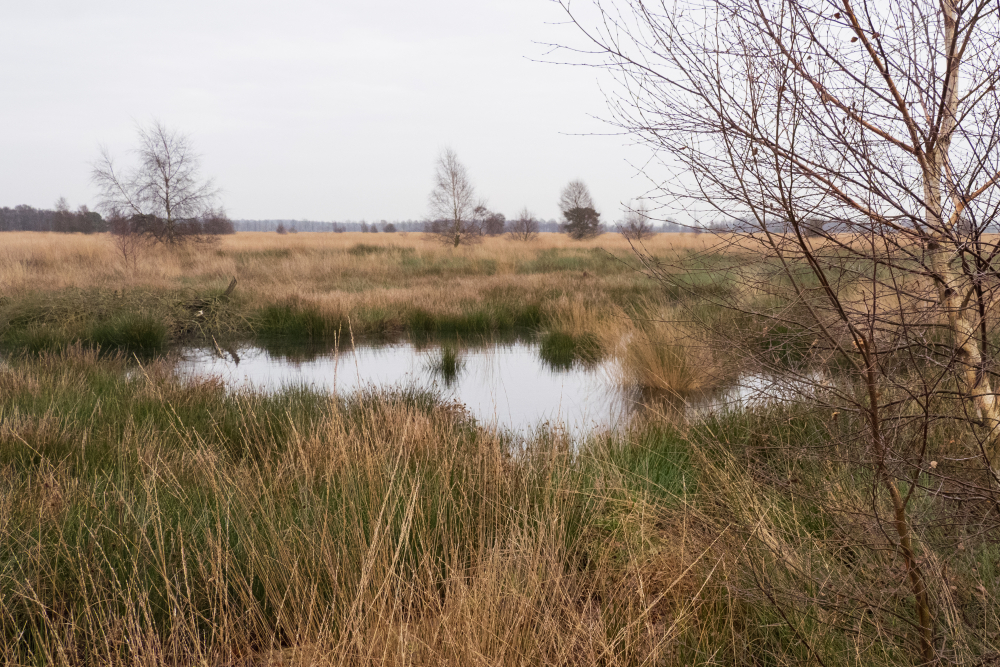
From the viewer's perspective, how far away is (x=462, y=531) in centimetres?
289

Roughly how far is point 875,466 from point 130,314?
1038 centimetres

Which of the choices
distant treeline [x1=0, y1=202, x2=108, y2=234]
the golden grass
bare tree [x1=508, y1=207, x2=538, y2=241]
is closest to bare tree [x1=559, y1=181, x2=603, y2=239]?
bare tree [x1=508, y1=207, x2=538, y2=241]

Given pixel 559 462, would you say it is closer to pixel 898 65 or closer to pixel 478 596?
pixel 478 596

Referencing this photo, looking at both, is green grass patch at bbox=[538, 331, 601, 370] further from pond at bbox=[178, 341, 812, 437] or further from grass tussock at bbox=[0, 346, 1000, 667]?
grass tussock at bbox=[0, 346, 1000, 667]

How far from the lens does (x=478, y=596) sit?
6.27 feet

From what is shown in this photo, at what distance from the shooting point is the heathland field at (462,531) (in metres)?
1.90

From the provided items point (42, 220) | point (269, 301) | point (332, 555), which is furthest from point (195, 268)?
point (42, 220)

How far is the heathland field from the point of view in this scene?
1.90 metres

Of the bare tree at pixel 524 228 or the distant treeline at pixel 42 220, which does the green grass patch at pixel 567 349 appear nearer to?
the bare tree at pixel 524 228

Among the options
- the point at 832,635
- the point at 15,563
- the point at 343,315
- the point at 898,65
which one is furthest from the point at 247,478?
the point at 343,315

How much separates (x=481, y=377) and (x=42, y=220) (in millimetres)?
74470

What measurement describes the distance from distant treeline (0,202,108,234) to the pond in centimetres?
5201

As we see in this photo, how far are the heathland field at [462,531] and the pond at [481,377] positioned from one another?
1.42 ft

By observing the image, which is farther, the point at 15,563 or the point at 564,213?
the point at 564,213
